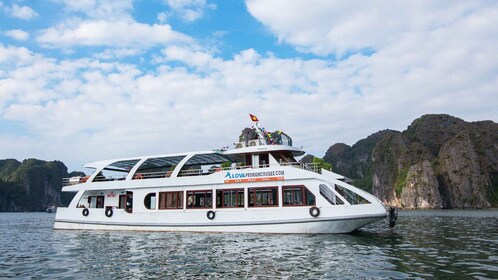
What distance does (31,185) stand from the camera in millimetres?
162250

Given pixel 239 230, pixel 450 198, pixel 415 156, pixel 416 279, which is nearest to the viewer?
pixel 416 279

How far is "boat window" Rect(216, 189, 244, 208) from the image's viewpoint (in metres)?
20.4

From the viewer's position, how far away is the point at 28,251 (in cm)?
1500

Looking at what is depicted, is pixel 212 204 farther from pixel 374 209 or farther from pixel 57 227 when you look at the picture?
pixel 57 227

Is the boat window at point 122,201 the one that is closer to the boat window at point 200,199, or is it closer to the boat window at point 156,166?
the boat window at point 156,166

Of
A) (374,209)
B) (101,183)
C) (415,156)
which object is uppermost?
(415,156)

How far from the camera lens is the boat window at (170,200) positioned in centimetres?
2166

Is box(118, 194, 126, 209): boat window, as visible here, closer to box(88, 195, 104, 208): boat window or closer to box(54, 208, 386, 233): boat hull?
box(54, 208, 386, 233): boat hull

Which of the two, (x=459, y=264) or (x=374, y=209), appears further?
(x=374, y=209)

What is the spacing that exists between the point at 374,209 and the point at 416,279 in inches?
358

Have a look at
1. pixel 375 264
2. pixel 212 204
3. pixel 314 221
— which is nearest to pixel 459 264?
pixel 375 264

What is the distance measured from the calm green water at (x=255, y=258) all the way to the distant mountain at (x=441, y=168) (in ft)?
387

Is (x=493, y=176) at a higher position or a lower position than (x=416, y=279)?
higher

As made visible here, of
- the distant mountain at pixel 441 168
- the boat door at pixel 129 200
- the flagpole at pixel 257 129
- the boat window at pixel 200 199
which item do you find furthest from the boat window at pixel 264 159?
the distant mountain at pixel 441 168
